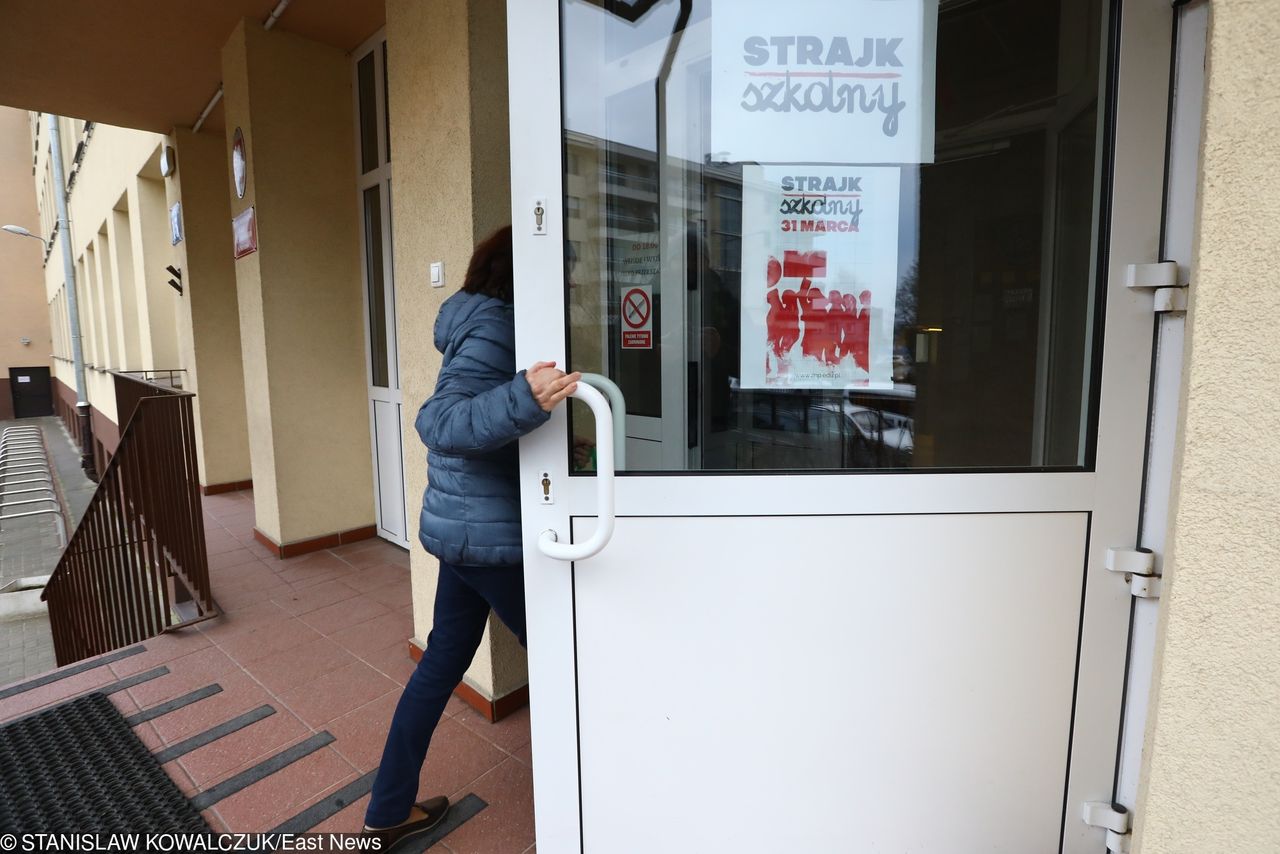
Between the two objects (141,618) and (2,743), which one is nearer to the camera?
(2,743)

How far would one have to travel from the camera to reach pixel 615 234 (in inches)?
54.6

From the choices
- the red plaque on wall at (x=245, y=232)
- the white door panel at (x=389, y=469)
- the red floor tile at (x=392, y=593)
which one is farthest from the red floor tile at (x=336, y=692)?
the red plaque on wall at (x=245, y=232)

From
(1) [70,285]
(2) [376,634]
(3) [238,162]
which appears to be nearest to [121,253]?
(1) [70,285]

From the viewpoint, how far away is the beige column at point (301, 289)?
3.86 m

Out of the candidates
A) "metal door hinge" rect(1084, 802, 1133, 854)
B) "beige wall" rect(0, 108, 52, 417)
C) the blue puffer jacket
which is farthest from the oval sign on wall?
"beige wall" rect(0, 108, 52, 417)

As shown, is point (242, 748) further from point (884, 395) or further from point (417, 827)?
point (884, 395)

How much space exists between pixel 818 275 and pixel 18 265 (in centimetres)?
2626

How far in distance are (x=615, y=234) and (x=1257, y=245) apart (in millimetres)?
1040

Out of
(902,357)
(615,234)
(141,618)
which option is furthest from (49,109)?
(902,357)

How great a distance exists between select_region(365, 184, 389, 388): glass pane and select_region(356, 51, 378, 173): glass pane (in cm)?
18

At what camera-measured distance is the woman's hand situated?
4.19 ft

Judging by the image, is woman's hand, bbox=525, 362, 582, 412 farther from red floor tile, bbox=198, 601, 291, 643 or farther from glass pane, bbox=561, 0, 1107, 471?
red floor tile, bbox=198, 601, 291, 643

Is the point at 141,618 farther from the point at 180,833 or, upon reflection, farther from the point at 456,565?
the point at 456,565

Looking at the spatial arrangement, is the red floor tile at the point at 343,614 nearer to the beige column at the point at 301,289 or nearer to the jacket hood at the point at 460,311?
the beige column at the point at 301,289
